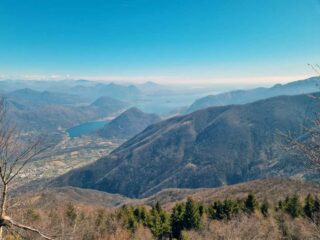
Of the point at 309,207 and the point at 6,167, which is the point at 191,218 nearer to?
the point at 309,207

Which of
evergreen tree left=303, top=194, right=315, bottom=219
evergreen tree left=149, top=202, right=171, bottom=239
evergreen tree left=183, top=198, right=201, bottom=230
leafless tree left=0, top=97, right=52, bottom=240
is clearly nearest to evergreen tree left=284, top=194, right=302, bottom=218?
evergreen tree left=303, top=194, right=315, bottom=219

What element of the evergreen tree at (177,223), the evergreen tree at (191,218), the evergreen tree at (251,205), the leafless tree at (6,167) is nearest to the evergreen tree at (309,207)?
the evergreen tree at (251,205)

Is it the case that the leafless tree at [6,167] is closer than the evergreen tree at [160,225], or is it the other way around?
the leafless tree at [6,167]

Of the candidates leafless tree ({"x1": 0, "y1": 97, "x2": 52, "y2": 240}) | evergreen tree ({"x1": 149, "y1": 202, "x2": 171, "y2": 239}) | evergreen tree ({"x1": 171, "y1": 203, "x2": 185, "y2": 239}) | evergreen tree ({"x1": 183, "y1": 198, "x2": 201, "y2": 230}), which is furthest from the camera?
evergreen tree ({"x1": 171, "y1": 203, "x2": 185, "y2": 239})

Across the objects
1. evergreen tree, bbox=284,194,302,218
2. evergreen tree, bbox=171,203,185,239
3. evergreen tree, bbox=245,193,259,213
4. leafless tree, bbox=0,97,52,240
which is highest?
leafless tree, bbox=0,97,52,240

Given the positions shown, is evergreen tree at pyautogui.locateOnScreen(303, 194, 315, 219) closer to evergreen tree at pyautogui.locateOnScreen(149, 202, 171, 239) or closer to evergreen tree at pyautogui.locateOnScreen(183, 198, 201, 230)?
evergreen tree at pyautogui.locateOnScreen(183, 198, 201, 230)

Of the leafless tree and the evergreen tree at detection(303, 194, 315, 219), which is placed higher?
the leafless tree

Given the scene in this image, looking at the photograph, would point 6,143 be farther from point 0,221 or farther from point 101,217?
point 101,217

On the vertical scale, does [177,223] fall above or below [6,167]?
below

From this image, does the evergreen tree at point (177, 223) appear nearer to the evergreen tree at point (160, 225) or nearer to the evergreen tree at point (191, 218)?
the evergreen tree at point (191, 218)

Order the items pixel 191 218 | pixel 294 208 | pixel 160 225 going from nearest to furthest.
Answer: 1. pixel 294 208
2. pixel 160 225
3. pixel 191 218

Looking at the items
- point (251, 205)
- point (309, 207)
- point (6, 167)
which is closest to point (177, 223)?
point (251, 205)
